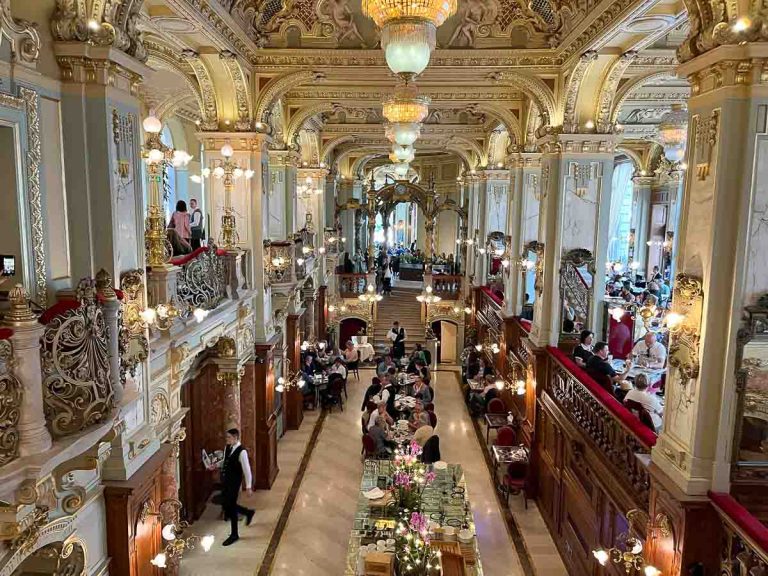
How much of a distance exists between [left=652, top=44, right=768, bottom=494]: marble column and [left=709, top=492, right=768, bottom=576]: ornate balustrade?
24 centimetres

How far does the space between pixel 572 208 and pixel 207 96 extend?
19.7 feet

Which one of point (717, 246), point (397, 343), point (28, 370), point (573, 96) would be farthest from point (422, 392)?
point (28, 370)

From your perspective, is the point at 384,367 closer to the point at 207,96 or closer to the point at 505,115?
the point at 505,115

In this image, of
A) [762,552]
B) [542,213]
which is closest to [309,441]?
[542,213]

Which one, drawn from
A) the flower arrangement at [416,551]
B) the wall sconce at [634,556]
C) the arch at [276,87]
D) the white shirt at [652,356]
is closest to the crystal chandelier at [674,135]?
the white shirt at [652,356]

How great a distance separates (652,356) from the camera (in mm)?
8734

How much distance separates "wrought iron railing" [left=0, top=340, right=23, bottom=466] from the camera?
279cm

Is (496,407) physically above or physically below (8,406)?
below

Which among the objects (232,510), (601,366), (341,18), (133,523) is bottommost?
(232,510)

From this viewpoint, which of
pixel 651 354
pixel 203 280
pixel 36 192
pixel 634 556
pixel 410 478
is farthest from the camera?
pixel 651 354

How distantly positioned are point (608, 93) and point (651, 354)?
397 cm

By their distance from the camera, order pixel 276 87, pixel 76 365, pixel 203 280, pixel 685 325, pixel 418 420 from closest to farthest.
Answer: 1. pixel 76 365
2. pixel 685 325
3. pixel 203 280
4. pixel 276 87
5. pixel 418 420

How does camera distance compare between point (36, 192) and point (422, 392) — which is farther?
point (422, 392)

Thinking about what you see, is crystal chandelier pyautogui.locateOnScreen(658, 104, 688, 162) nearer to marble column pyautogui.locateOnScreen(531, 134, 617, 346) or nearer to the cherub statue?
marble column pyautogui.locateOnScreen(531, 134, 617, 346)
